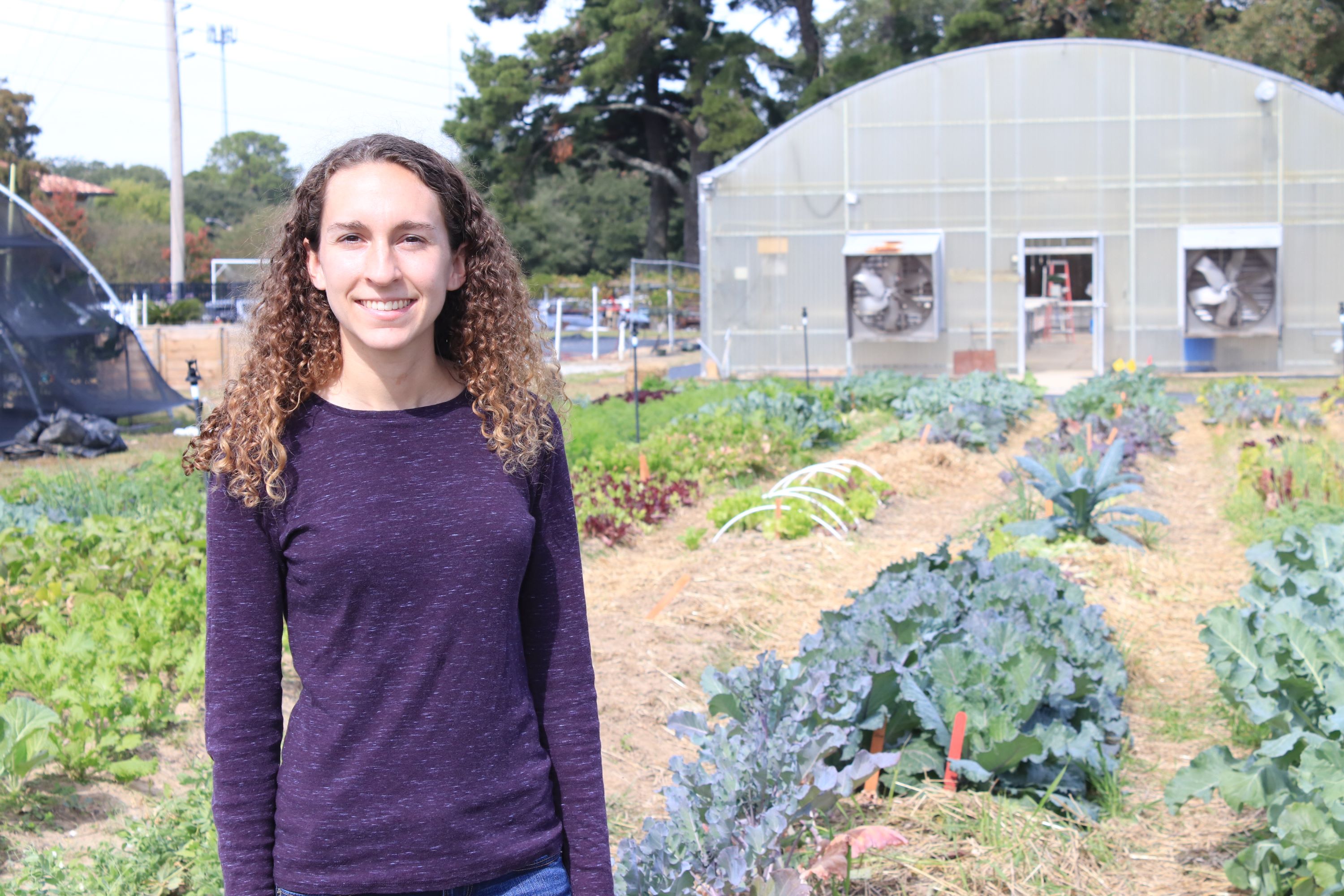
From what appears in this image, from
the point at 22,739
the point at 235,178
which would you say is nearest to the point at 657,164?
the point at 22,739

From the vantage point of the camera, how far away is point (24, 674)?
14.2ft

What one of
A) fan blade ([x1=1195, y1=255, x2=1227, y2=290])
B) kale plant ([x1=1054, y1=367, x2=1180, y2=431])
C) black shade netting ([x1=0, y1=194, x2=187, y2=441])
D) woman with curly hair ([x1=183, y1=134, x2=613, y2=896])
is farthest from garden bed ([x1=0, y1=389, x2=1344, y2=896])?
fan blade ([x1=1195, y1=255, x2=1227, y2=290])

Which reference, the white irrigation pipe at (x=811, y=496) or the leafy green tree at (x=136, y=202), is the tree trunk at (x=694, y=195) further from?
the leafy green tree at (x=136, y=202)

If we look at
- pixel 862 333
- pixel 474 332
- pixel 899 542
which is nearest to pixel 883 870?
pixel 474 332

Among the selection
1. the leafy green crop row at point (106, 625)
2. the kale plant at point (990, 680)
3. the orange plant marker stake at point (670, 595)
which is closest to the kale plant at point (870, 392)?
the orange plant marker stake at point (670, 595)

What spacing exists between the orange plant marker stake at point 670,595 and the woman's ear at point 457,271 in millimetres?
4239

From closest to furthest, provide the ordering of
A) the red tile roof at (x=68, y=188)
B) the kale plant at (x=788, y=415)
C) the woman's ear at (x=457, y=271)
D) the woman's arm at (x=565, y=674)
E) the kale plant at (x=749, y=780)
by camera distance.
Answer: the woman's arm at (x=565, y=674)
the woman's ear at (x=457, y=271)
the kale plant at (x=749, y=780)
the kale plant at (x=788, y=415)
the red tile roof at (x=68, y=188)

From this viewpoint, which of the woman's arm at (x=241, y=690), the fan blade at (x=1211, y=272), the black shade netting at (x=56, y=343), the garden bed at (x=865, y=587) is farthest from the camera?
the fan blade at (x=1211, y=272)

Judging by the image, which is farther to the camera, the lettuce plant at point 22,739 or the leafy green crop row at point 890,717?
the lettuce plant at point 22,739

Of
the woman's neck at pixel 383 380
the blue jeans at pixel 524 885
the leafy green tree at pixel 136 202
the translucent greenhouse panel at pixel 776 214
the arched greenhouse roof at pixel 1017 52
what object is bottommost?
the blue jeans at pixel 524 885

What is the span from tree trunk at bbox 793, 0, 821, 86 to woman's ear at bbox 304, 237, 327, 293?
33.7m

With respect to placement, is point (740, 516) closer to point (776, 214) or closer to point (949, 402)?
point (949, 402)

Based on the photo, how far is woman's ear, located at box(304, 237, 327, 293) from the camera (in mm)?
1866

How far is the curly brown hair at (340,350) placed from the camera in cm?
174
